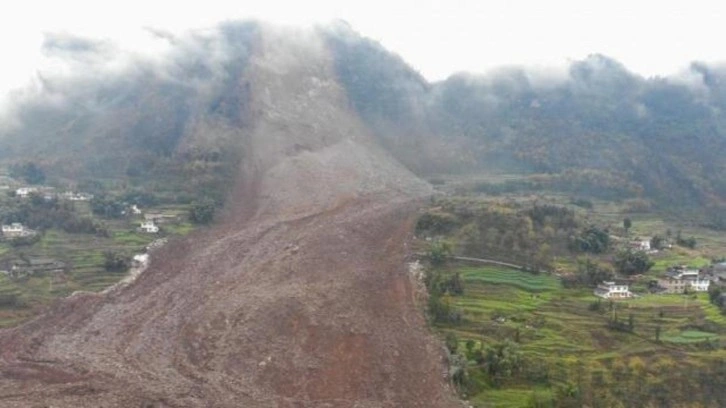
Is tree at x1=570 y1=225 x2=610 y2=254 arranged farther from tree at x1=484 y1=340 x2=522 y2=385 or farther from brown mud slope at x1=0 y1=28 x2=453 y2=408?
tree at x1=484 y1=340 x2=522 y2=385

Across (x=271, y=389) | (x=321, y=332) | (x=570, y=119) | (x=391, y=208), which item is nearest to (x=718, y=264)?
(x=391, y=208)

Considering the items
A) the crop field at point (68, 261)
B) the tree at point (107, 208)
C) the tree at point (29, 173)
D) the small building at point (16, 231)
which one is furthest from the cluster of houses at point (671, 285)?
the tree at point (29, 173)

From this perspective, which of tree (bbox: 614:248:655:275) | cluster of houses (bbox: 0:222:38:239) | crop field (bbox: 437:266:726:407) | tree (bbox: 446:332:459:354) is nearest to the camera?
crop field (bbox: 437:266:726:407)

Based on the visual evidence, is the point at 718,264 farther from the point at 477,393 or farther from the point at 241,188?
the point at 241,188

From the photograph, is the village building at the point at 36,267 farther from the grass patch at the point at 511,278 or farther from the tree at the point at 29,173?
the tree at the point at 29,173

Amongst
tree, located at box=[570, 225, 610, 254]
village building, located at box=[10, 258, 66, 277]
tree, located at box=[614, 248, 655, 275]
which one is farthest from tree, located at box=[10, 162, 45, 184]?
tree, located at box=[614, 248, 655, 275]
